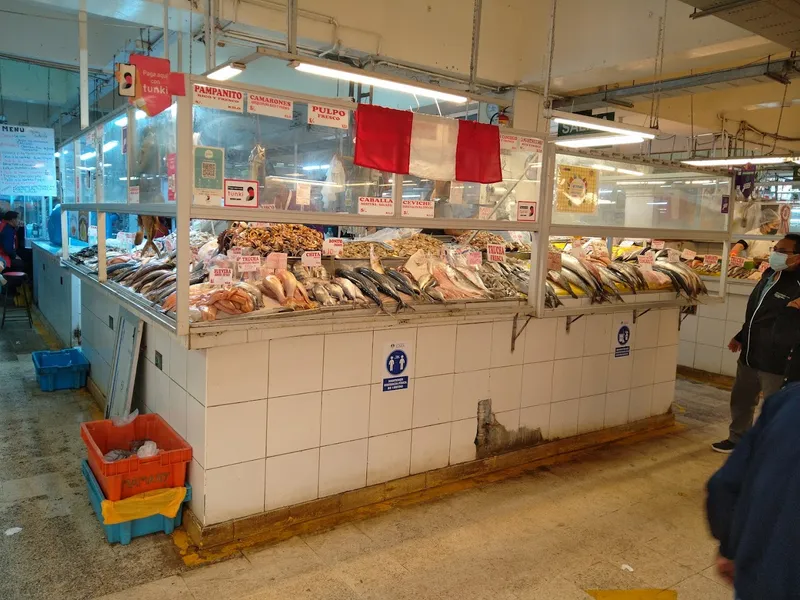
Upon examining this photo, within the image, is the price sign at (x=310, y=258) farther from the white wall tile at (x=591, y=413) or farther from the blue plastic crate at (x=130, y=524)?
the white wall tile at (x=591, y=413)

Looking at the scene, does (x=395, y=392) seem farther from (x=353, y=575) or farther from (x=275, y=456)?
(x=353, y=575)

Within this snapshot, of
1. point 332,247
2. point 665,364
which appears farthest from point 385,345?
point 665,364

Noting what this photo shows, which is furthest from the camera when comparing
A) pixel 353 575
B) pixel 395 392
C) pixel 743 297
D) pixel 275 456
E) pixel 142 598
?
pixel 743 297

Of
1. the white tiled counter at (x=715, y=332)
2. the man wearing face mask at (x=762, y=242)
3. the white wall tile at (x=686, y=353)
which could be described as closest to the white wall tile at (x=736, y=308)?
the white tiled counter at (x=715, y=332)

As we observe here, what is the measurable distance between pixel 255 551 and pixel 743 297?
735 centimetres

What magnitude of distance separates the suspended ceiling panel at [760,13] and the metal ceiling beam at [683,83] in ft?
7.84

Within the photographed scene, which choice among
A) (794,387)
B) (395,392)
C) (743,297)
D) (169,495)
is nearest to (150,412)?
(169,495)

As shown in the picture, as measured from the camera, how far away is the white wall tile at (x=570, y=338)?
198 inches

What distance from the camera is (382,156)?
3.74m

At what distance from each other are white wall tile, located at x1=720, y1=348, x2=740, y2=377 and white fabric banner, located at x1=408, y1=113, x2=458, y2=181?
5.99 m

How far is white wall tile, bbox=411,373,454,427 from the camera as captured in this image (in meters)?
4.26

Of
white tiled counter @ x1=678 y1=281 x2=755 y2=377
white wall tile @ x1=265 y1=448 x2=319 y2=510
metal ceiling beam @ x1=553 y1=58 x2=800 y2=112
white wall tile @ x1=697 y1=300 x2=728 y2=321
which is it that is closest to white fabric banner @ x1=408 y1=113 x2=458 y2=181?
white wall tile @ x1=265 y1=448 x2=319 y2=510

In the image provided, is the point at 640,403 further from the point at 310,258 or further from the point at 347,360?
the point at 310,258

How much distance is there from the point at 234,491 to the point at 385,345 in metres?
1.35
